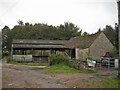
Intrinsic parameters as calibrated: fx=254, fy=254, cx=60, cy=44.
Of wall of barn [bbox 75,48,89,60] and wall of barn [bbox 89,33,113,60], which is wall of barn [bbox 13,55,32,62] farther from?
wall of barn [bbox 89,33,113,60]

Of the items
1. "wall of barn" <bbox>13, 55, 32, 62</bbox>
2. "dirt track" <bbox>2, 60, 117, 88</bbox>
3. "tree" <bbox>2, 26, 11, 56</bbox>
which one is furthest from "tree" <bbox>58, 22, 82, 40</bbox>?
"dirt track" <bbox>2, 60, 117, 88</bbox>

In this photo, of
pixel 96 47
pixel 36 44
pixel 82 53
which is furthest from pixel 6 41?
pixel 96 47

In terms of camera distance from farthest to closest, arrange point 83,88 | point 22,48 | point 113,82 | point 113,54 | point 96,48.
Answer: point 22,48 < point 96,48 < point 113,54 < point 113,82 < point 83,88

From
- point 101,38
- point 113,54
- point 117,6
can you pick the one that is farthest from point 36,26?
point 117,6

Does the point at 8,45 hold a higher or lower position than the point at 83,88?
higher

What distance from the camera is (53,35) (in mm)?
78250

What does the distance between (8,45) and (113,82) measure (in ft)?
213

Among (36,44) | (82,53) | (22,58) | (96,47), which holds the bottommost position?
(22,58)

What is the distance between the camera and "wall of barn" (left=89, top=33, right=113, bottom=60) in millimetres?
43219

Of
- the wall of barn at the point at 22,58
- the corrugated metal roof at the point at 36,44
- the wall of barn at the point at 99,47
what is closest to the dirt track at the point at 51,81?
the wall of barn at the point at 99,47

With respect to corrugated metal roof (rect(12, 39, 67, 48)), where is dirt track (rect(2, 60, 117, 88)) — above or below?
below

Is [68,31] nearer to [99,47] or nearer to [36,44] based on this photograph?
[36,44]

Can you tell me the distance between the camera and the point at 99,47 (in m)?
44.1

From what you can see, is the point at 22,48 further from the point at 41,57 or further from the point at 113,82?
the point at 113,82
